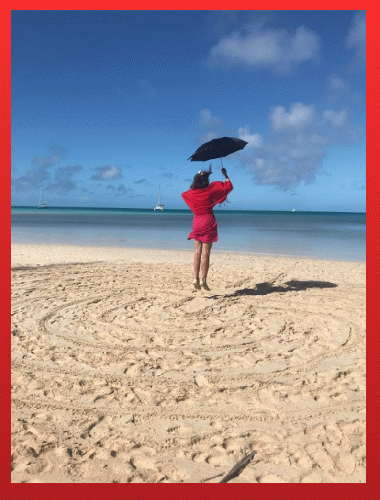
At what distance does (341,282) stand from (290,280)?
1182 mm

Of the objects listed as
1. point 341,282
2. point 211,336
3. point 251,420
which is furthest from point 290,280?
point 251,420

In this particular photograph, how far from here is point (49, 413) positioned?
336 cm

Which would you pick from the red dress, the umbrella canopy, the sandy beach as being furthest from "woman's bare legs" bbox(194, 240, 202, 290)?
the umbrella canopy

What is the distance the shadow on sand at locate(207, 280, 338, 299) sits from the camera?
7.75m

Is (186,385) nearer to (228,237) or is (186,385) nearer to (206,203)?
(206,203)

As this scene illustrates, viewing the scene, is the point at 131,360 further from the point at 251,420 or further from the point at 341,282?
the point at 341,282

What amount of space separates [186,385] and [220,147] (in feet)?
14.8

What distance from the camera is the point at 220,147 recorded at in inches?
274

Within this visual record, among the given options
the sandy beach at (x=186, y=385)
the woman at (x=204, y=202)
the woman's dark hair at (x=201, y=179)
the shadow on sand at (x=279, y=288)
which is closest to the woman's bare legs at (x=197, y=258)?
the woman at (x=204, y=202)

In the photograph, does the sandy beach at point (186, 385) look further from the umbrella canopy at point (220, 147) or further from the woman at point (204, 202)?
the umbrella canopy at point (220, 147)

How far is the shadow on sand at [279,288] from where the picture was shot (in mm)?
7752

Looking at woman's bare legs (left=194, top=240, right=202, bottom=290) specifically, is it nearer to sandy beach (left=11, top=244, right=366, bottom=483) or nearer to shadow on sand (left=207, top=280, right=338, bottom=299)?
sandy beach (left=11, top=244, right=366, bottom=483)

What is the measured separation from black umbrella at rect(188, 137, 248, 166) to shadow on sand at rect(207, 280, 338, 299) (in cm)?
268

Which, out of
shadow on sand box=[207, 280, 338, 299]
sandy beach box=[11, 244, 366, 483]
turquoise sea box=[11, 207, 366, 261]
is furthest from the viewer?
turquoise sea box=[11, 207, 366, 261]
